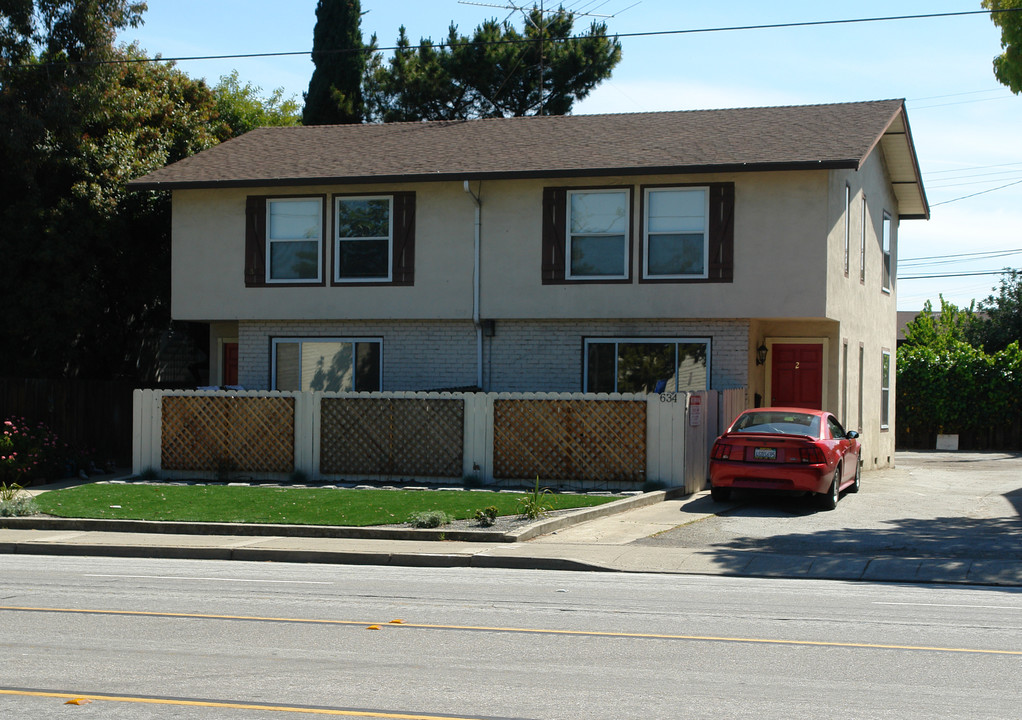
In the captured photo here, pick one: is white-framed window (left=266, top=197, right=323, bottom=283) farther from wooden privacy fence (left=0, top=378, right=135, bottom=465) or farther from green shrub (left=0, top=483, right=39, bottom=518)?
green shrub (left=0, top=483, right=39, bottom=518)

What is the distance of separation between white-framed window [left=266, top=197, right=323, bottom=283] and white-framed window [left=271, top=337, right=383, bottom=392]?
52.2 inches

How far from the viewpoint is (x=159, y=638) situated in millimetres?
8148

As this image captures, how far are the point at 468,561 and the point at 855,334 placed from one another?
13.5m

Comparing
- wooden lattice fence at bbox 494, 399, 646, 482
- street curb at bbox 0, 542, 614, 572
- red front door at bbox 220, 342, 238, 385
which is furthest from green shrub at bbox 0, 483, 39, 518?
red front door at bbox 220, 342, 238, 385

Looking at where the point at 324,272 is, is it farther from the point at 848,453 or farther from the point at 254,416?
the point at 848,453

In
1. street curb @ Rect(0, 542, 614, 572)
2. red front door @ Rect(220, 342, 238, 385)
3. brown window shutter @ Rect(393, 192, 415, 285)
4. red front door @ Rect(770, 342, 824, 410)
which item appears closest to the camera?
street curb @ Rect(0, 542, 614, 572)

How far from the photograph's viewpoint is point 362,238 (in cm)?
2275

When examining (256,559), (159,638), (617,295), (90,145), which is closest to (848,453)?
(617,295)

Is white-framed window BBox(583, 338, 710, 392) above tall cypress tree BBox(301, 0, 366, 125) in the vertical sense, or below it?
below

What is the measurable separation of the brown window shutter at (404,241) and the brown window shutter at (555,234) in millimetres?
2691

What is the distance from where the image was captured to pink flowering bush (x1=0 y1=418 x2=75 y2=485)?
782 inches

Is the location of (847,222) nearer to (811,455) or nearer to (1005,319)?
(811,455)

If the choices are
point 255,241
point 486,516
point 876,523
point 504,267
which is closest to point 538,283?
point 504,267

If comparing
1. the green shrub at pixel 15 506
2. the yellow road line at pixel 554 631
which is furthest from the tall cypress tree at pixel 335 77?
the yellow road line at pixel 554 631
